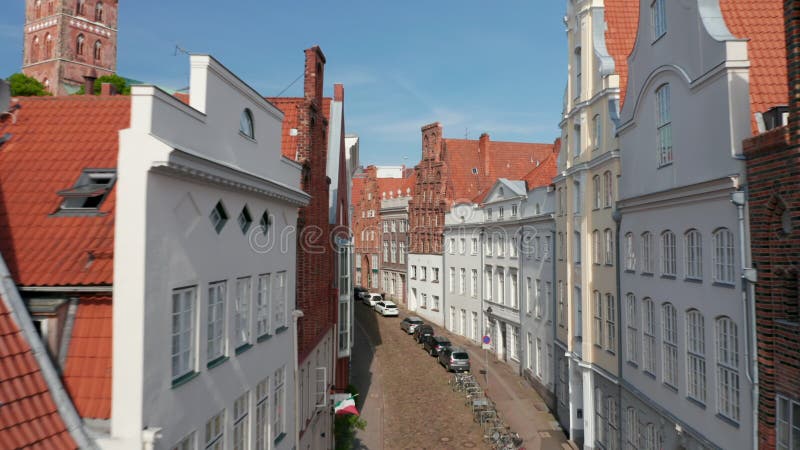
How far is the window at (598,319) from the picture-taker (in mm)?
21000

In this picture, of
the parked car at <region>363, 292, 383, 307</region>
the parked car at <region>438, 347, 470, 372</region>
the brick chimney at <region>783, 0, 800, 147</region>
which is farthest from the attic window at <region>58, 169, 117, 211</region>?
the parked car at <region>363, 292, 383, 307</region>

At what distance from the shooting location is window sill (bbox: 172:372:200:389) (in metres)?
7.56

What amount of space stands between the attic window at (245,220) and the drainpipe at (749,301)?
1042 centimetres

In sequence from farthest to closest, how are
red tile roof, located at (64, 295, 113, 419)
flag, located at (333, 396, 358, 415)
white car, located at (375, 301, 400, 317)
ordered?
white car, located at (375, 301, 400, 317) → flag, located at (333, 396, 358, 415) → red tile roof, located at (64, 295, 113, 419)

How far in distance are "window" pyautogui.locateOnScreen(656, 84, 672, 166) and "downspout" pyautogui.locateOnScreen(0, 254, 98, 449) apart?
15.0 m

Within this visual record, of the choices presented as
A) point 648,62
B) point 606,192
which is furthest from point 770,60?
point 606,192

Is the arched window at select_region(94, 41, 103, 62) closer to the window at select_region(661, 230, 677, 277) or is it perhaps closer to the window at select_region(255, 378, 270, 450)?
the window at select_region(255, 378, 270, 450)

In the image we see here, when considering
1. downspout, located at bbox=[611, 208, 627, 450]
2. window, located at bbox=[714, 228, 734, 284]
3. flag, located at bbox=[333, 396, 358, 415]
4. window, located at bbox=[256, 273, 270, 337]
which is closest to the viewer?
window, located at bbox=[256, 273, 270, 337]

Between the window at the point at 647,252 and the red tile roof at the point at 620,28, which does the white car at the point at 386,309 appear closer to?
the red tile roof at the point at 620,28

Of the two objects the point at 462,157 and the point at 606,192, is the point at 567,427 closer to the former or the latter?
the point at 606,192

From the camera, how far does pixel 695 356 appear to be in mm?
14078

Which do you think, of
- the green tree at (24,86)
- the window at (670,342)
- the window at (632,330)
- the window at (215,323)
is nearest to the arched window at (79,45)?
the green tree at (24,86)

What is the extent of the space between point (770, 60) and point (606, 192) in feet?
27.3

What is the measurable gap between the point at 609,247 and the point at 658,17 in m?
8.17
